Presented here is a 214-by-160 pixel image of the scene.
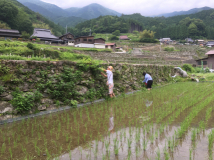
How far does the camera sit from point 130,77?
9.76 meters

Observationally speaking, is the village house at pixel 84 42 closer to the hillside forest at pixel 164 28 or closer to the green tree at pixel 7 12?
the green tree at pixel 7 12

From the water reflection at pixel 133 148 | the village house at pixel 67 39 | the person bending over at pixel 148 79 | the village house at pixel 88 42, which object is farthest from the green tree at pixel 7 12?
the water reflection at pixel 133 148

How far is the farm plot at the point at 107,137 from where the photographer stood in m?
2.60

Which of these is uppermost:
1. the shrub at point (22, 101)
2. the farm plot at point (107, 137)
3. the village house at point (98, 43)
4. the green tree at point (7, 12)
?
the green tree at point (7, 12)

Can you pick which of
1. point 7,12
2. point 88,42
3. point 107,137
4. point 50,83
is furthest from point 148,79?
point 7,12

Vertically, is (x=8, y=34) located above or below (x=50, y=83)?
above

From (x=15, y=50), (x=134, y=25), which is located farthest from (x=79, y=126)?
(x=134, y=25)

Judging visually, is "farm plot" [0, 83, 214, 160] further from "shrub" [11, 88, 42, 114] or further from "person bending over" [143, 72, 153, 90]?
"person bending over" [143, 72, 153, 90]

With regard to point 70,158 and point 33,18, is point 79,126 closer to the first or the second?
point 70,158

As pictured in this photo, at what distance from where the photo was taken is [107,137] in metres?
3.26

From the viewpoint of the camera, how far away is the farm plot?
102 inches

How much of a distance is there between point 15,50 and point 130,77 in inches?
275

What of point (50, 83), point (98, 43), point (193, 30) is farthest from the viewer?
point (193, 30)

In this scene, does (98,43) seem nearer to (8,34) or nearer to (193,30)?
(8,34)
